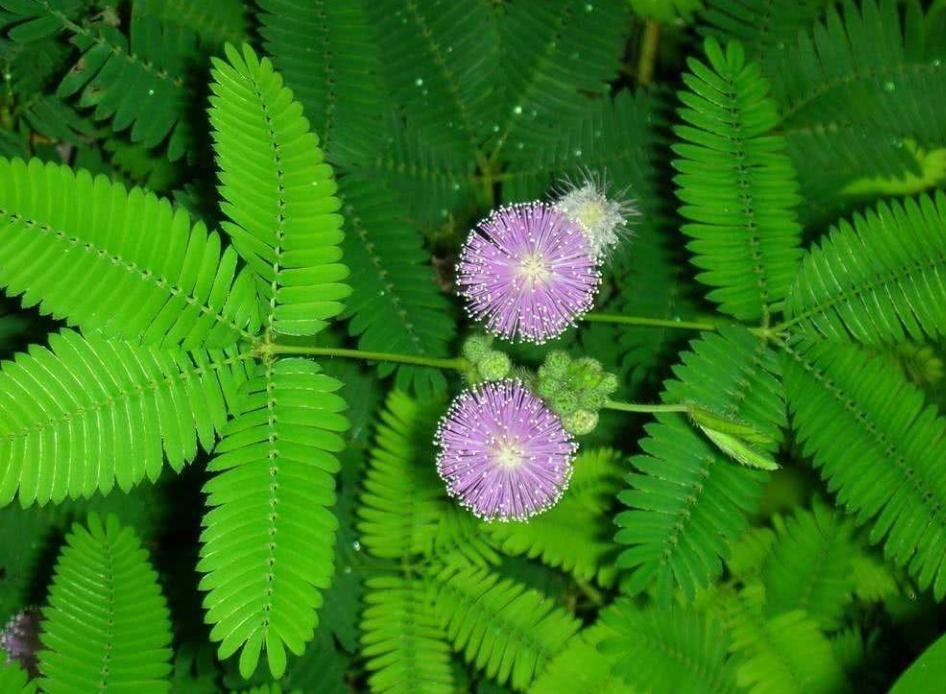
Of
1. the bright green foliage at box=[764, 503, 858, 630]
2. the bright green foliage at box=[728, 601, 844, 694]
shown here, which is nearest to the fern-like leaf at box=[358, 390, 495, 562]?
the bright green foliage at box=[728, 601, 844, 694]

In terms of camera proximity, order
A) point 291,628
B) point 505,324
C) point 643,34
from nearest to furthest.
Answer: point 291,628 → point 505,324 → point 643,34

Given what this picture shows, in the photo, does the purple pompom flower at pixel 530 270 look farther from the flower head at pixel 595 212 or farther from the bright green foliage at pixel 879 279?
the bright green foliage at pixel 879 279

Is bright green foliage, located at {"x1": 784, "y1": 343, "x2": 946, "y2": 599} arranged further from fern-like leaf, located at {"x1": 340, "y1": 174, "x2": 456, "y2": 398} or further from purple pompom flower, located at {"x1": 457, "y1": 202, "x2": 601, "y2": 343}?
fern-like leaf, located at {"x1": 340, "y1": 174, "x2": 456, "y2": 398}

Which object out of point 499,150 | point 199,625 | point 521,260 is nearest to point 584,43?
point 499,150

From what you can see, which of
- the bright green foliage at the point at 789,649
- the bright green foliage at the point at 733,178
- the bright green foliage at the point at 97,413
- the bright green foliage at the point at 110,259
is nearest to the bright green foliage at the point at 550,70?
the bright green foliage at the point at 733,178

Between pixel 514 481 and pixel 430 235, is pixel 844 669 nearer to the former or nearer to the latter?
pixel 514 481

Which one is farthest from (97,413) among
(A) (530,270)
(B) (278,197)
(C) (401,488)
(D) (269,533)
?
(C) (401,488)
